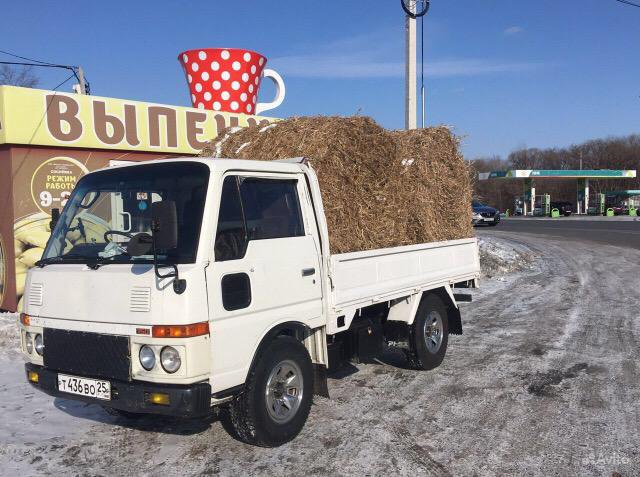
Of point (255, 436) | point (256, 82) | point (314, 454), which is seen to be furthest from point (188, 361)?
point (256, 82)

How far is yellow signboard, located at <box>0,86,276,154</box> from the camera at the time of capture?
861cm

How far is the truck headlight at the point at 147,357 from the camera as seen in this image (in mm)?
3717

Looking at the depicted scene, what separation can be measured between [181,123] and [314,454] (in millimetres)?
7875

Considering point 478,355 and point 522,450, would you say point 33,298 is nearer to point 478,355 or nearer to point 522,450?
point 522,450

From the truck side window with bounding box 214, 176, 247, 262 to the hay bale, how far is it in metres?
1.32

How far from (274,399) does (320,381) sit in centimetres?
56

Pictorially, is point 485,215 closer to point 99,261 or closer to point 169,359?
point 99,261

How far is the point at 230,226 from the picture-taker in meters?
4.08

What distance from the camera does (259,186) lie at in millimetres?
4480

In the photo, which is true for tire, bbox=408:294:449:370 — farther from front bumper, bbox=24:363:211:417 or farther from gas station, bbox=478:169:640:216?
gas station, bbox=478:169:640:216

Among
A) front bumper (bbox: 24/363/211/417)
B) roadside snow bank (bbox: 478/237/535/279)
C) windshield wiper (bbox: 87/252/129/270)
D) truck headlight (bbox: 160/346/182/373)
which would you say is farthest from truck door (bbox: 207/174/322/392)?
roadside snow bank (bbox: 478/237/535/279)

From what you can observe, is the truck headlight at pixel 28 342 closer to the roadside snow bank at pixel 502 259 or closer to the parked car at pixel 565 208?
the roadside snow bank at pixel 502 259

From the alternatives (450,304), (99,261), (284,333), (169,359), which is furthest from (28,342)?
(450,304)

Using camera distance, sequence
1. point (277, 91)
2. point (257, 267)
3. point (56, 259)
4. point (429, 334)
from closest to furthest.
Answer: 1. point (257, 267)
2. point (56, 259)
3. point (429, 334)
4. point (277, 91)
